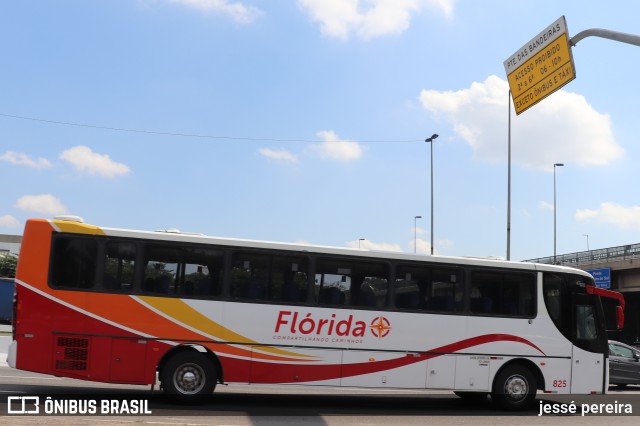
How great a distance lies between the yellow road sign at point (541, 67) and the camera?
11.9m

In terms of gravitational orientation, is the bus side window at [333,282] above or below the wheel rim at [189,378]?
above

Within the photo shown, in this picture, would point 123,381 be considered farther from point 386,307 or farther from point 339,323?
point 386,307

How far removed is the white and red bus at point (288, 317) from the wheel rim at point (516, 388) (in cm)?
4

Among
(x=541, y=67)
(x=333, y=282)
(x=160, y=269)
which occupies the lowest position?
(x=333, y=282)

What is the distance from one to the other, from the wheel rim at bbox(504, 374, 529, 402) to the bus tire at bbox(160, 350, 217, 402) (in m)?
5.66

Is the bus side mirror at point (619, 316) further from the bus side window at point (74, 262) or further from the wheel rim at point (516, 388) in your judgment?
the bus side window at point (74, 262)

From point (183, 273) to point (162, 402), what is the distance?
7.55 ft

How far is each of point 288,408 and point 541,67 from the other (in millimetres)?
7674

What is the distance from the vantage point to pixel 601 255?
171 ft

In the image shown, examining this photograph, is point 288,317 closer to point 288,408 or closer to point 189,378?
point 288,408

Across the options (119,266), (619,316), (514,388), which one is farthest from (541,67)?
(119,266)

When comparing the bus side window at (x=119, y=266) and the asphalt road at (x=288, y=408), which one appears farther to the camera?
the bus side window at (x=119, y=266)

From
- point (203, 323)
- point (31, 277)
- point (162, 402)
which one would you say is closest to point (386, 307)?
point (203, 323)

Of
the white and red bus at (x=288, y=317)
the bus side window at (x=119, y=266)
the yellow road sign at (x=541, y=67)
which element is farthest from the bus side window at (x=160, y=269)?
the yellow road sign at (x=541, y=67)
